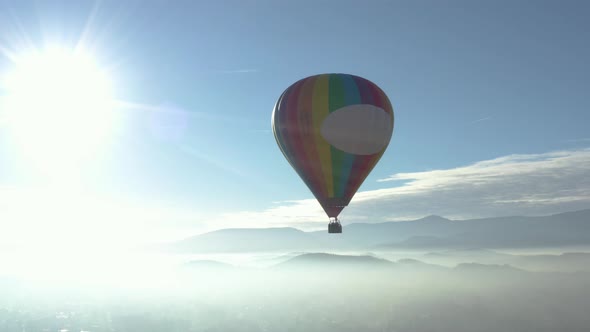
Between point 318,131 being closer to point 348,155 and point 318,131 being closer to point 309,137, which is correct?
point 309,137

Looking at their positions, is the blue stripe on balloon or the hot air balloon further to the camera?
the blue stripe on balloon

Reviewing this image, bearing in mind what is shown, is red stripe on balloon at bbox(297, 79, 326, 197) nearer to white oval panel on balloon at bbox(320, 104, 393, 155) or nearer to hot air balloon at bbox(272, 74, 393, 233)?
hot air balloon at bbox(272, 74, 393, 233)

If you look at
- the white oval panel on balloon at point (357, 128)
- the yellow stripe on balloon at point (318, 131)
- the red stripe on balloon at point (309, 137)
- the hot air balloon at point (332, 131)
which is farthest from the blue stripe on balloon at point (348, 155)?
the red stripe on balloon at point (309, 137)

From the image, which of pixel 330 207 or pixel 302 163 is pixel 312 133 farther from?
pixel 330 207

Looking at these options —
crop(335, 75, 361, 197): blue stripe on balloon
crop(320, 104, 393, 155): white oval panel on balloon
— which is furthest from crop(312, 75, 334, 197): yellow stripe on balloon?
crop(335, 75, 361, 197): blue stripe on balloon

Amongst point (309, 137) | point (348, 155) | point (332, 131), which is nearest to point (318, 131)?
point (309, 137)

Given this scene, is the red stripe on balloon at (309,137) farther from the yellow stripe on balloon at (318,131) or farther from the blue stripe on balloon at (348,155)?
the blue stripe on balloon at (348,155)

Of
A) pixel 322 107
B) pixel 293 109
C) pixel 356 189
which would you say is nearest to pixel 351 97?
pixel 322 107
